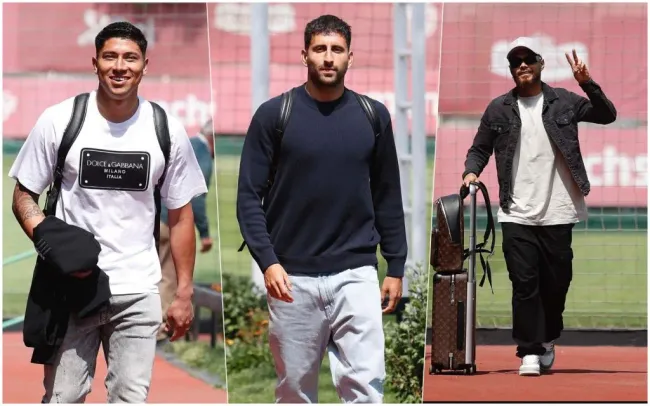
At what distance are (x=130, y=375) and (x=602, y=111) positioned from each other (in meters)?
2.85

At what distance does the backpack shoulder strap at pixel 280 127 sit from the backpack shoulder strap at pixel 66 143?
0.77m

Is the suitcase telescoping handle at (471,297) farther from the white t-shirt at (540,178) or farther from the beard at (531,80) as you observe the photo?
the beard at (531,80)

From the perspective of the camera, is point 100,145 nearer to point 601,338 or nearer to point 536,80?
point 536,80

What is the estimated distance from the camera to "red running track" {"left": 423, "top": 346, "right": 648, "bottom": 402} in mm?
8133

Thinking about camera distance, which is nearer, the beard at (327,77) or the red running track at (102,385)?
the beard at (327,77)

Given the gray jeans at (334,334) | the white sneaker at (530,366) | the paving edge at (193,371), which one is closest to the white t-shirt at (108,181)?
the gray jeans at (334,334)

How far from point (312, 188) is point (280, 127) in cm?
28

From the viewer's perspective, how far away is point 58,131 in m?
6.06

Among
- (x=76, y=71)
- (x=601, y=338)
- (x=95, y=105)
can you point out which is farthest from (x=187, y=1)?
(x=95, y=105)

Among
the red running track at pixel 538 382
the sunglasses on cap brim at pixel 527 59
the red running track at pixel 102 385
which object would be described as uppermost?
the sunglasses on cap brim at pixel 527 59

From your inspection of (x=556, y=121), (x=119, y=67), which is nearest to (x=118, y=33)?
(x=119, y=67)

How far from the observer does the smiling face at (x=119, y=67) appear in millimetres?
6105

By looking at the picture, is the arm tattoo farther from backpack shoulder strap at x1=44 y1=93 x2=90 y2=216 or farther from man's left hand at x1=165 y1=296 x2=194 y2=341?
man's left hand at x1=165 y1=296 x2=194 y2=341

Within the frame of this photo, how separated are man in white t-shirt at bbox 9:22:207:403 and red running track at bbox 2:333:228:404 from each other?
2956mm
